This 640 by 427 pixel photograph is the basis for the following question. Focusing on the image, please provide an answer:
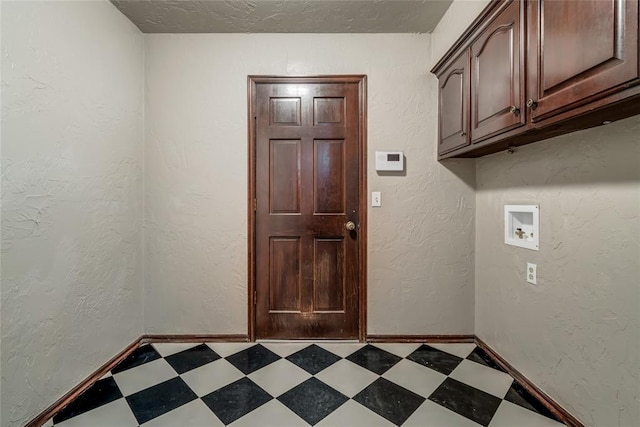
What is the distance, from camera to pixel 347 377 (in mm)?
1617

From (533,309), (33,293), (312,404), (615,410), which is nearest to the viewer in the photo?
(615,410)

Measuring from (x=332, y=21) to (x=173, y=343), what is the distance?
262cm

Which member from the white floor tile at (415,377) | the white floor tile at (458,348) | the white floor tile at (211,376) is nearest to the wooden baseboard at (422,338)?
the white floor tile at (458,348)

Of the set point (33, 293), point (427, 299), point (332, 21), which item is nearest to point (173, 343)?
point (33, 293)

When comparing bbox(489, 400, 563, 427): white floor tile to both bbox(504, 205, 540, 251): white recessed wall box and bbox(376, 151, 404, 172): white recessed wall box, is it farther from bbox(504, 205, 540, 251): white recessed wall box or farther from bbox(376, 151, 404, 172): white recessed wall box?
bbox(376, 151, 404, 172): white recessed wall box

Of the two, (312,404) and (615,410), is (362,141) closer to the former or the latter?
(312,404)

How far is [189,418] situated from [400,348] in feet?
4.54

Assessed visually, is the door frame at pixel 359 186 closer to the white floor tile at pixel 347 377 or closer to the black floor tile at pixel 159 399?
the white floor tile at pixel 347 377

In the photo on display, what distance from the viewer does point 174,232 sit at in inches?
80.4

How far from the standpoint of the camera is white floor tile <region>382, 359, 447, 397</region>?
1513 mm

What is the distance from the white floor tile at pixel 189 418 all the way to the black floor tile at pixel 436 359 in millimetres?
1256

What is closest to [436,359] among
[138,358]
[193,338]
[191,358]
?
[191,358]

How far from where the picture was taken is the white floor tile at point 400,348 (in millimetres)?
1885

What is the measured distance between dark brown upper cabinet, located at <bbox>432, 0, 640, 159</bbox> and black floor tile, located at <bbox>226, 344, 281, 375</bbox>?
187 centimetres
